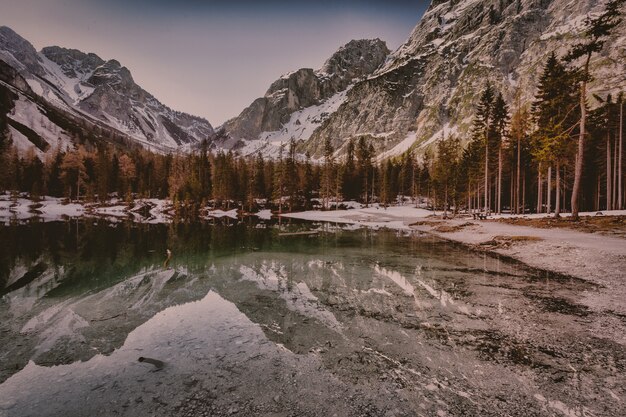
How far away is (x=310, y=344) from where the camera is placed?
8.18 metres

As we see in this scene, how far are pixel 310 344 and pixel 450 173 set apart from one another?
187 feet

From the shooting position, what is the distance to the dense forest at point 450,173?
1449 inches

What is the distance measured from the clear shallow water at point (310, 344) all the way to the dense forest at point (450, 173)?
2241 cm

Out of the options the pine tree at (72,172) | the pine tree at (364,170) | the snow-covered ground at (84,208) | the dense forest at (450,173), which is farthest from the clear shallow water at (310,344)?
the pine tree at (72,172)

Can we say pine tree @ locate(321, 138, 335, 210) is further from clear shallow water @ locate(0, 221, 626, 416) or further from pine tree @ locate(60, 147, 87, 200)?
pine tree @ locate(60, 147, 87, 200)

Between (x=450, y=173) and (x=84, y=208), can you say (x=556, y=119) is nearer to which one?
(x=450, y=173)

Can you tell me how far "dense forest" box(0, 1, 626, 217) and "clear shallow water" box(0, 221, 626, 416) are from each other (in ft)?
73.5

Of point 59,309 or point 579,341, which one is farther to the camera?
point 59,309

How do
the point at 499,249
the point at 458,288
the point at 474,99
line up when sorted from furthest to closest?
the point at 474,99 < the point at 499,249 < the point at 458,288

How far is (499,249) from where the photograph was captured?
21219mm

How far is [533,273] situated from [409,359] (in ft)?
37.5

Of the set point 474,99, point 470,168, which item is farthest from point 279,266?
point 474,99

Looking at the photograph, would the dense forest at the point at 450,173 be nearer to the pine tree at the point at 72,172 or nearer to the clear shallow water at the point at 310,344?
the pine tree at the point at 72,172

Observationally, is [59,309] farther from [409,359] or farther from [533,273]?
[533,273]
